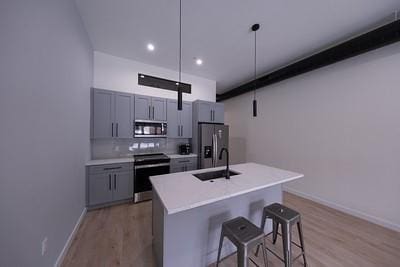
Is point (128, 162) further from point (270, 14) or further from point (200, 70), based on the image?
point (270, 14)

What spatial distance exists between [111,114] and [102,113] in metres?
0.16

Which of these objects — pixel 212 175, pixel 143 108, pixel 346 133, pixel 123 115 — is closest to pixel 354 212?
pixel 346 133

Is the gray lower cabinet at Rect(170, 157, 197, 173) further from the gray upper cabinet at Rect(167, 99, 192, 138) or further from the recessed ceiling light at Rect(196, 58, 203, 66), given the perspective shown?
the recessed ceiling light at Rect(196, 58, 203, 66)

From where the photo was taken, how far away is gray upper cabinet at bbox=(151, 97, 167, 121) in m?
3.52

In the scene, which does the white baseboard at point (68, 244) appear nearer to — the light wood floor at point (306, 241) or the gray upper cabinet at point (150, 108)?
the light wood floor at point (306, 241)

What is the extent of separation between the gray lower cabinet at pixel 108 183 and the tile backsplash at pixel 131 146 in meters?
0.61

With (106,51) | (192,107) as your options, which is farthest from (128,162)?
(106,51)

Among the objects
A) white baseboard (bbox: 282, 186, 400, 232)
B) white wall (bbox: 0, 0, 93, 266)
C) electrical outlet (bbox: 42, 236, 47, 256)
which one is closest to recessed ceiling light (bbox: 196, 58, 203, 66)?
white wall (bbox: 0, 0, 93, 266)

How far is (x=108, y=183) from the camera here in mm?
2787

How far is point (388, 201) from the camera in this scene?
2.25 metres

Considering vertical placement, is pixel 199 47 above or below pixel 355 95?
above

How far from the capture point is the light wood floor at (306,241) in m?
1.64

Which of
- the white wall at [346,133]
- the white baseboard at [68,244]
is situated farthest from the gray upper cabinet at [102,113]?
the white wall at [346,133]

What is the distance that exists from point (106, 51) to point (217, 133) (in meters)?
3.19
